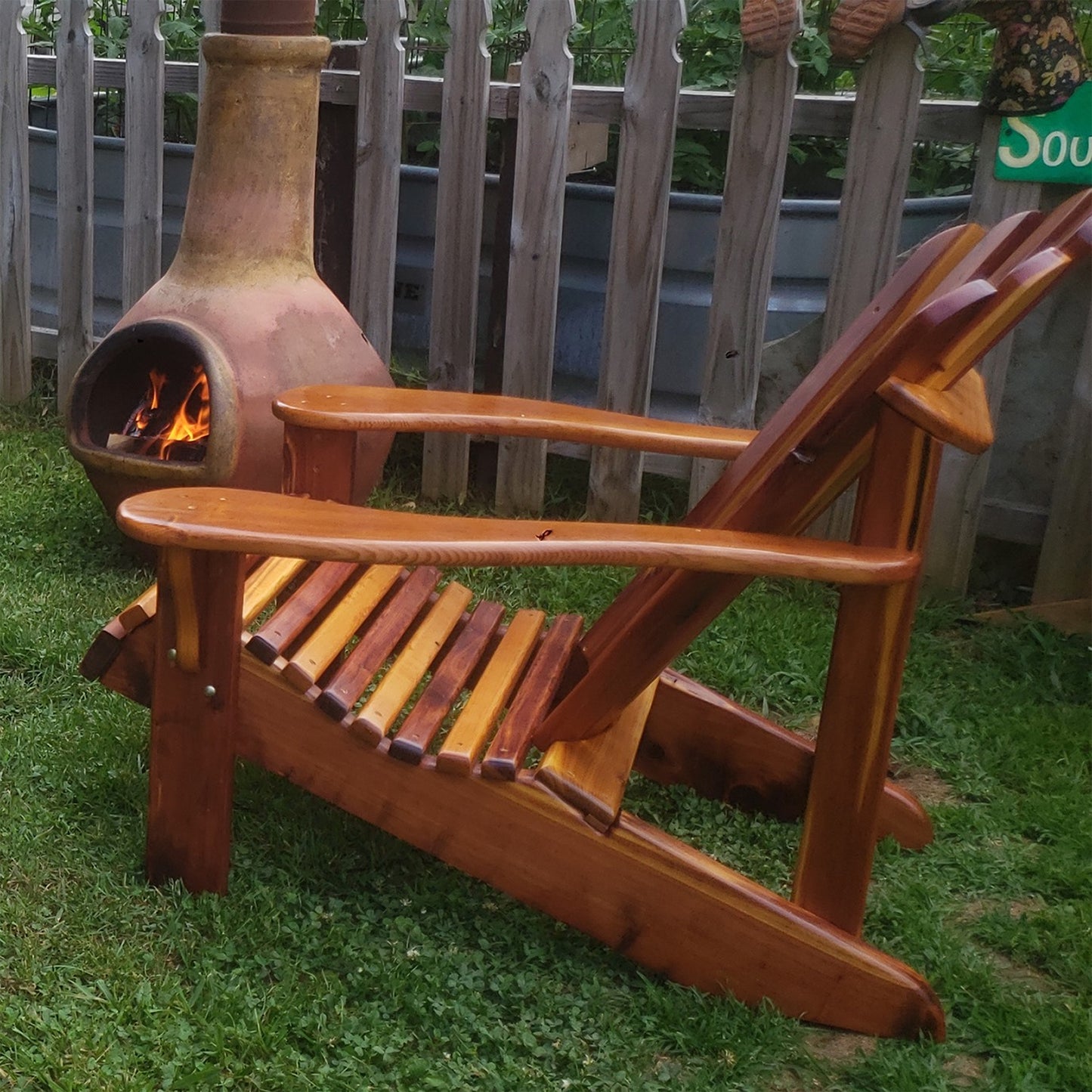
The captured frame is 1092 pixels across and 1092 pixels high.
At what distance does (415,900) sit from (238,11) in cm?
209

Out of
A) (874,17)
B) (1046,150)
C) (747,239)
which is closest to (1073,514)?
(1046,150)

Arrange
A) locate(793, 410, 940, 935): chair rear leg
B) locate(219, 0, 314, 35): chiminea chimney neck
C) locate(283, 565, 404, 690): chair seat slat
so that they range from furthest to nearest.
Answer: locate(219, 0, 314, 35): chiminea chimney neck, locate(283, 565, 404, 690): chair seat slat, locate(793, 410, 940, 935): chair rear leg

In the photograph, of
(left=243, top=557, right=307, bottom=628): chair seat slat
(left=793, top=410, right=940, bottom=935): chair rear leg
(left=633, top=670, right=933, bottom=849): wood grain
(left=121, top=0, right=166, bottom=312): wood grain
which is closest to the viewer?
(left=793, top=410, right=940, bottom=935): chair rear leg

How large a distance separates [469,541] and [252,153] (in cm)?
181

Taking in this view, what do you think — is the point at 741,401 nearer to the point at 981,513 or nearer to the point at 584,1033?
the point at 981,513

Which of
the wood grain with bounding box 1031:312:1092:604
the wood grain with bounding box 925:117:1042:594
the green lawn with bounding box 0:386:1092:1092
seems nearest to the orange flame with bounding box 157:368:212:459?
the green lawn with bounding box 0:386:1092:1092

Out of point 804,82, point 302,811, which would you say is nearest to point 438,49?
point 804,82

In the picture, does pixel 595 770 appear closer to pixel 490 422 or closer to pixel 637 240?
pixel 490 422

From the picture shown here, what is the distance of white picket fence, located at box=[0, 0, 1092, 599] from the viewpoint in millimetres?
3264

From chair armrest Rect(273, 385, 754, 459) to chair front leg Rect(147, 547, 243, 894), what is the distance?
0.42 m

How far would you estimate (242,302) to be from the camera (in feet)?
10.3

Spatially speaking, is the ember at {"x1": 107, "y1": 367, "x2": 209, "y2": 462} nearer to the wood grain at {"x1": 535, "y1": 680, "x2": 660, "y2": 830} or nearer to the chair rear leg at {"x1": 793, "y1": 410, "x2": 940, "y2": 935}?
the wood grain at {"x1": 535, "y1": 680, "x2": 660, "y2": 830}

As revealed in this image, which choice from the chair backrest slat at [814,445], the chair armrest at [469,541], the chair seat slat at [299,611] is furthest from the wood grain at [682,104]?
the chair armrest at [469,541]

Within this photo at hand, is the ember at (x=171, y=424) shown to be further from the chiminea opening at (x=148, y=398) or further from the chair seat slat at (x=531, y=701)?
the chair seat slat at (x=531, y=701)
